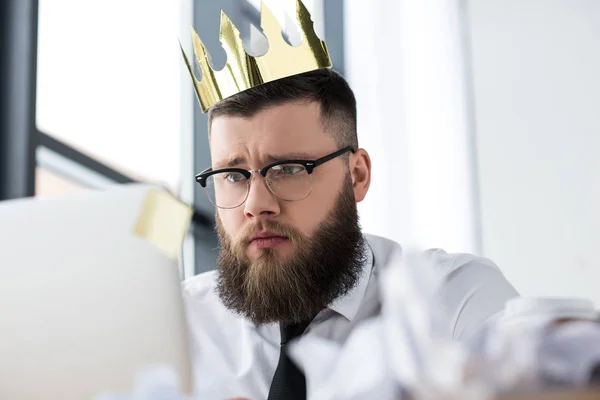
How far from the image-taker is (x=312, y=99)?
1767 mm

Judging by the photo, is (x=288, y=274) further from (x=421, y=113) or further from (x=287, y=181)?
(x=421, y=113)

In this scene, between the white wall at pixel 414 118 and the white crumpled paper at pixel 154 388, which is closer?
the white crumpled paper at pixel 154 388

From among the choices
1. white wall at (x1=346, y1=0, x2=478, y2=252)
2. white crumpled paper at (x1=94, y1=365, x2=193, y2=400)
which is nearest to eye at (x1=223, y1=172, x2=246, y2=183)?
white crumpled paper at (x1=94, y1=365, x2=193, y2=400)

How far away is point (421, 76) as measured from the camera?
4.07 m

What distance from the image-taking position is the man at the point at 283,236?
5.35 ft

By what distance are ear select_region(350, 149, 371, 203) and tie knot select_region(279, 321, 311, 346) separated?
0.39 metres

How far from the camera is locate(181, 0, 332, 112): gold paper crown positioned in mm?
1800

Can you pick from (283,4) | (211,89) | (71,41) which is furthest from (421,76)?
(211,89)

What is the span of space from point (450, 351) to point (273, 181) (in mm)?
1228

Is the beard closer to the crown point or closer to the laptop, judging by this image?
the crown point

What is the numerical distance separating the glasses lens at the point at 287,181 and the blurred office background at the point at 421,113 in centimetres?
98

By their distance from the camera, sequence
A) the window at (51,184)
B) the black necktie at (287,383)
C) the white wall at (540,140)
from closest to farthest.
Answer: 1. the black necktie at (287,383)
2. the window at (51,184)
3. the white wall at (540,140)

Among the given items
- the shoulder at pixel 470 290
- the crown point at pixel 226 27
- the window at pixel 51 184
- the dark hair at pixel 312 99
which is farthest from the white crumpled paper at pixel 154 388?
the window at pixel 51 184

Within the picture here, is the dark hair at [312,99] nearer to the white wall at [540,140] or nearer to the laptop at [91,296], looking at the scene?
the laptop at [91,296]
